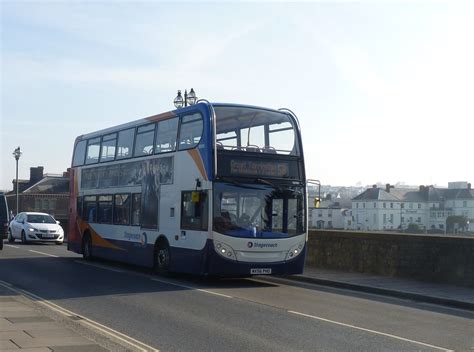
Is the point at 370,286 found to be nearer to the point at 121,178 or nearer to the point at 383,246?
the point at 383,246

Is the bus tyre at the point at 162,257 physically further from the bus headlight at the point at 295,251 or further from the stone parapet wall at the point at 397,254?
the stone parapet wall at the point at 397,254

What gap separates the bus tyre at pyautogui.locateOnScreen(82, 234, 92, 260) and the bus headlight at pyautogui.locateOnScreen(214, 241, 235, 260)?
8.90 m

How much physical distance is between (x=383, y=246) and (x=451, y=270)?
2.40 metres

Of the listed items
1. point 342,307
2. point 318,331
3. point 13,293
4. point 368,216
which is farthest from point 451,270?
point 13,293

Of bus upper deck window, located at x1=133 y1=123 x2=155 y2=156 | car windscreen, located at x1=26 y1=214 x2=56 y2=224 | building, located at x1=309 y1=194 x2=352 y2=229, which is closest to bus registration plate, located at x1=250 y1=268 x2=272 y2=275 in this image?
building, located at x1=309 y1=194 x2=352 y2=229

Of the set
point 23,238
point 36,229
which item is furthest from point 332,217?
point 23,238

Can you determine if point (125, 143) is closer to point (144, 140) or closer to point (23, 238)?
point (144, 140)

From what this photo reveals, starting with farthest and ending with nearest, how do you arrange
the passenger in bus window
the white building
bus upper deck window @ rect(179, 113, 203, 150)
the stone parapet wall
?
the white building → the passenger in bus window → the stone parapet wall → bus upper deck window @ rect(179, 113, 203, 150)

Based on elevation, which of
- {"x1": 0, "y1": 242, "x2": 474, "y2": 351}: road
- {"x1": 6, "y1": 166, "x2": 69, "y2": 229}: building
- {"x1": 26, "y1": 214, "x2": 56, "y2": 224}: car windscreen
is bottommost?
{"x1": 0, "y1": 242, "x2": 474, "y2": 351}: road

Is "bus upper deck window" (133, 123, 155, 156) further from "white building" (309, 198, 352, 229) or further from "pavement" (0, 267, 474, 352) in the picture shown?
"pavement" (0, 267, 474, 352)

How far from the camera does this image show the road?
9.13 m

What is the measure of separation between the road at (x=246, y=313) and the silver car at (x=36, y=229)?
14.8 m

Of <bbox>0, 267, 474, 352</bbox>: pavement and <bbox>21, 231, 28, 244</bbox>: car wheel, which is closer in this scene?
<bbox>0, 267, 474, 352</bbox>: pavement

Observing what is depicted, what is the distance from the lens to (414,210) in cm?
1959
